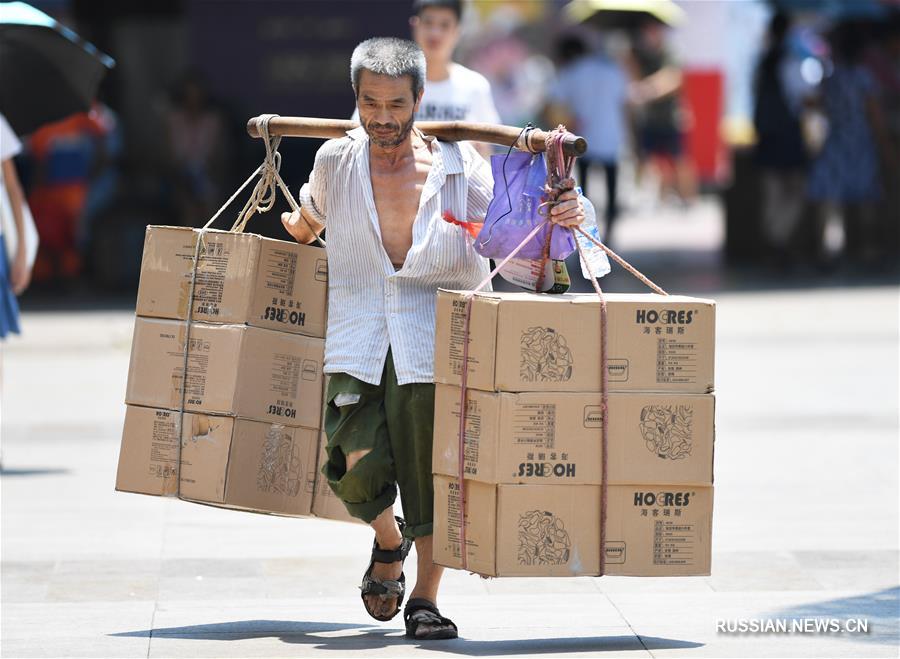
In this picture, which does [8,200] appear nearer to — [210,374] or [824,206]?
[210,374]

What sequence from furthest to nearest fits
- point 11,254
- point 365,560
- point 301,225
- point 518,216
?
point 11,254, point 365,560, point 301,225, point 518,216

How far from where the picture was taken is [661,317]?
4.75m

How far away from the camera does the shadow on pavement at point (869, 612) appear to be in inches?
202

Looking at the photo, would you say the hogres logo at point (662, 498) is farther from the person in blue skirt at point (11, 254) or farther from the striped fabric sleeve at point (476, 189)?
the person in blue skirt at point (11, 254)

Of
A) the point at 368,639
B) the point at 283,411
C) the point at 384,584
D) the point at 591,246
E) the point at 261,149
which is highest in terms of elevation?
the point at 261,149

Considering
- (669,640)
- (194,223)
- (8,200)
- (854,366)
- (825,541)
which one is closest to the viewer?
(669,640)

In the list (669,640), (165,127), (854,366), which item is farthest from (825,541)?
(165,127)

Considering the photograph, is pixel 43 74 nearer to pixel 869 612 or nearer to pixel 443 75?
pixel 443 75

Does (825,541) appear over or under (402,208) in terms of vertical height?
under

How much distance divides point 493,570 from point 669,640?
2.16 ft

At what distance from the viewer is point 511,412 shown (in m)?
4.66

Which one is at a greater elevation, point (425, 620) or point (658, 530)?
point (658, 530)

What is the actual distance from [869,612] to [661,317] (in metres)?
1.31

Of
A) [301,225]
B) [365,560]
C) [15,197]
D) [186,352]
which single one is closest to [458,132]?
[301,225]
